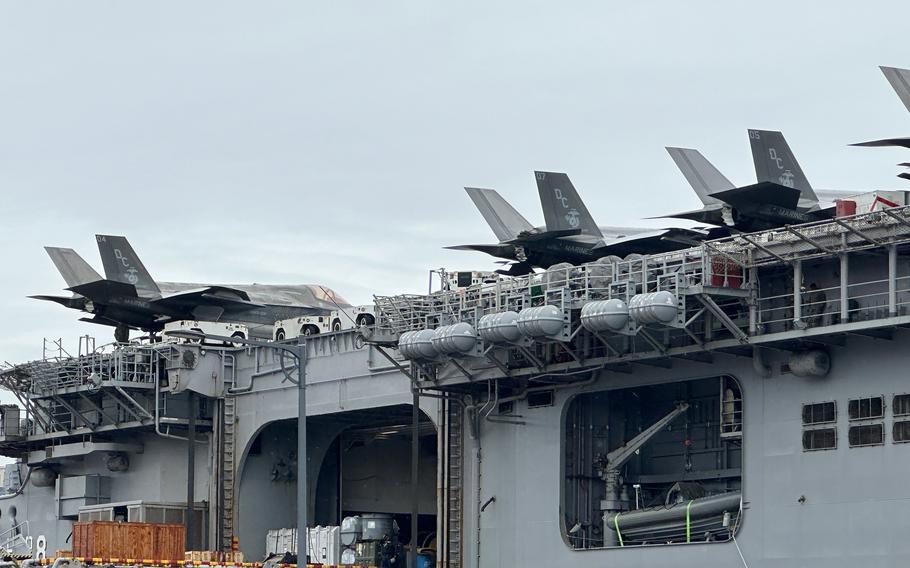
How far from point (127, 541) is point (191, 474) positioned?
12.6ft

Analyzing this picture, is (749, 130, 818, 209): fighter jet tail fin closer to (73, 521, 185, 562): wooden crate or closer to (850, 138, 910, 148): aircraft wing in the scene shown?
(850, 138, 910, 148): aircraft wing

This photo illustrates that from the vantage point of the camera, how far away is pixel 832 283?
3981cm

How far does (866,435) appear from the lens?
125 ft

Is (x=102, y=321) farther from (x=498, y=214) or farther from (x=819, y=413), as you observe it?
(x=819, y=413)

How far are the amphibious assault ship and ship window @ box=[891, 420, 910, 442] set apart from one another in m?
0.05

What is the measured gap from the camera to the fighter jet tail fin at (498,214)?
212ft

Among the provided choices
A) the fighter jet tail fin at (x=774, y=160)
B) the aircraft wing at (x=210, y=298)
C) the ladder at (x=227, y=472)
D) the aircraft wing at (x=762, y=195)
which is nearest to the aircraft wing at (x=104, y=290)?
the aircraft wing at (x=210, y=298)

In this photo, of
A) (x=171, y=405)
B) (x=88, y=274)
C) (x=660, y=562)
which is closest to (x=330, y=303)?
(x=88, y=274)

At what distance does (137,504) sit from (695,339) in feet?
93.8

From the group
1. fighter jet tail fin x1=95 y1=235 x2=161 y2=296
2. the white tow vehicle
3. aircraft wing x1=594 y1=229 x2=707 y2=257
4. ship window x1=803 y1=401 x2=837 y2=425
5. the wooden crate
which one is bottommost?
the wooden crate

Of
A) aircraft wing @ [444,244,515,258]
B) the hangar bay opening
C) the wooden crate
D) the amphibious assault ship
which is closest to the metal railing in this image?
the amphibious assault ship

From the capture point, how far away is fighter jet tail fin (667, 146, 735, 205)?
191ft

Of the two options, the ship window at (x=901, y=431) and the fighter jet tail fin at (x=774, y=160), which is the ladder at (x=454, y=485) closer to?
the fighter jet tail fin at (x=774, y=160)

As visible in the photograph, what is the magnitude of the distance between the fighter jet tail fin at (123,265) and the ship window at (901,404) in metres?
42.2
